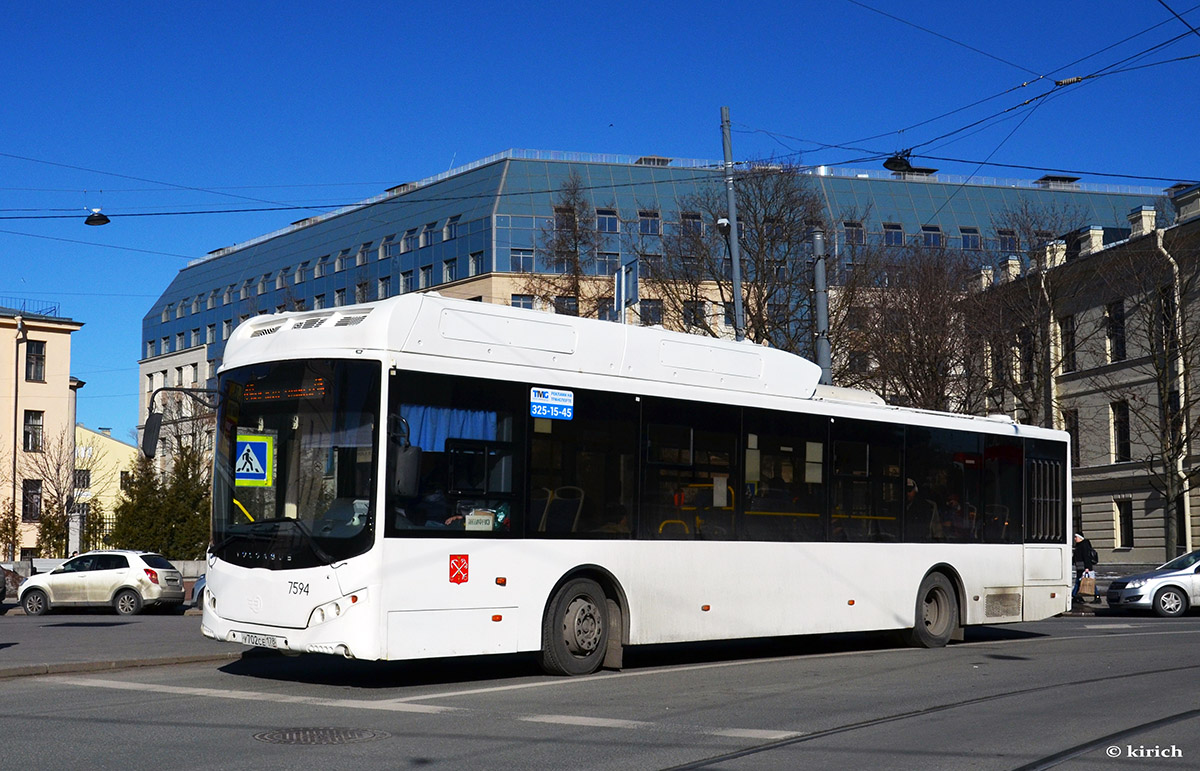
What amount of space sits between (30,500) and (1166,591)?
52.0 metres

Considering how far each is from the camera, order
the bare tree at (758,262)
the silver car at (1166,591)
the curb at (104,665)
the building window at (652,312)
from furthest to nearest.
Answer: the building window at (652,312) → the bare tree at (758,262) → the silver car at (1166,591) → the curb at (104,665)

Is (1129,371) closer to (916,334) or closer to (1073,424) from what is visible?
(1073,424)

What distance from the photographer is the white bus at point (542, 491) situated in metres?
11.7

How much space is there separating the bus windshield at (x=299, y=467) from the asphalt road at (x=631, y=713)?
4.28 ft

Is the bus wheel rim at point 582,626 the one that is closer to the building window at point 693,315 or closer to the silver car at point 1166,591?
the silver car at point 1166,591

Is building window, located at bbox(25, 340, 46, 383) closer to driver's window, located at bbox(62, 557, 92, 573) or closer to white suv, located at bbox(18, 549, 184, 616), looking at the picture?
white suv, located at bbox(18, 549, 184, 616)

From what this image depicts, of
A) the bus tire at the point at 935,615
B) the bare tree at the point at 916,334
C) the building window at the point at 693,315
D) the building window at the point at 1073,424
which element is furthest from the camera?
the building window at the point at 1073,424

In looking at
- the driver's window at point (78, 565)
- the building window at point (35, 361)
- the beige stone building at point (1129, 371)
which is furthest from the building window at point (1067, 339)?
the building window at point (35, 361)

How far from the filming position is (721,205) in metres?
40.8

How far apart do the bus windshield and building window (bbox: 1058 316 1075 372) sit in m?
38.4

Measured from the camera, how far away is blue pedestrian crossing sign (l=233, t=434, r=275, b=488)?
12.1 metres

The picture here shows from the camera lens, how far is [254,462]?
1225 centimetres

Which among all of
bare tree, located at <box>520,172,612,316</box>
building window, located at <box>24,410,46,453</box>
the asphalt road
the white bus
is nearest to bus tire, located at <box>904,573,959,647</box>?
the white bus

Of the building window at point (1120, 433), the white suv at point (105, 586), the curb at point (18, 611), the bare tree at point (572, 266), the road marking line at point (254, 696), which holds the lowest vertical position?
the curb at point (18, 611)
